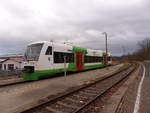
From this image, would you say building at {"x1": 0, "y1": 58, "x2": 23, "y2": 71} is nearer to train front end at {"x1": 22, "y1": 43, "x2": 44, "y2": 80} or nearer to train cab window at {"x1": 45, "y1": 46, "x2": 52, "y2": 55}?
train front end at {"x1": 22, "y1": 43, "x2": 44, "y2": 80}

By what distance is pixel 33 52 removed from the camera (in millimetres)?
11312

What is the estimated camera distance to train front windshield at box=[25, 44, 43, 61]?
35.3ft

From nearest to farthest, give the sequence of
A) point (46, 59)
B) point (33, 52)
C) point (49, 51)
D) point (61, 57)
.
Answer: point (46, 59)
point (33, 52)
point (49, 51)
point (61, 57)

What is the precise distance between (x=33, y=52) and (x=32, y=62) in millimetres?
1165

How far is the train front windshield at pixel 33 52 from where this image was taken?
10.8 m

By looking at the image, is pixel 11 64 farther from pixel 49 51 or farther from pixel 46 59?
pixel 46 59

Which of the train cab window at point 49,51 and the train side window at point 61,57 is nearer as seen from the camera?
the train cab window at point 49,51

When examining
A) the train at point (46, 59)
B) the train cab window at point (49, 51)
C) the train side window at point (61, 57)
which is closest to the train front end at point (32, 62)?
the train at point (46, 59)

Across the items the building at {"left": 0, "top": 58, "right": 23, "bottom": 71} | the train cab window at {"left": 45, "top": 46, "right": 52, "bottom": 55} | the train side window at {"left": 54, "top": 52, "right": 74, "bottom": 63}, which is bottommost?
the building at {"left": 0, "top": 58, "right": 23, "bottom": 71}

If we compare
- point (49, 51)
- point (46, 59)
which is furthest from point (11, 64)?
point (46, 59)

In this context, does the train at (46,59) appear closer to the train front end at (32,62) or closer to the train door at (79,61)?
the train front end at (32,62)

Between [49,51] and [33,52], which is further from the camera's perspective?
[49,51]

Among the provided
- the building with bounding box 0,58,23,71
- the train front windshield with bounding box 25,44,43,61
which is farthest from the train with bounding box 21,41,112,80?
the building with bounding box 0,58,23,71

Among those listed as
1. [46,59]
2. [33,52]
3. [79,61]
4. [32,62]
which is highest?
[33,52]
